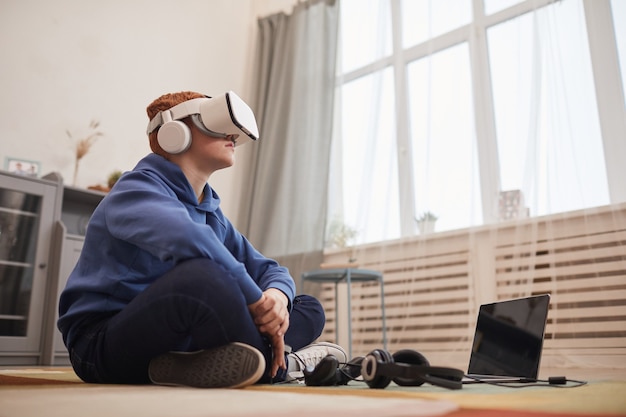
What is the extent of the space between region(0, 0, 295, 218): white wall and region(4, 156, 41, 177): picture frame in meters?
0.03

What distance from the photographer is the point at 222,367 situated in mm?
995

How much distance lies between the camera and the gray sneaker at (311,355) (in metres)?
1.29

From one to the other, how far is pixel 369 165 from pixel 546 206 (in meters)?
1.11

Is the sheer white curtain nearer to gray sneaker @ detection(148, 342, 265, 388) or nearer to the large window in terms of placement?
the large window

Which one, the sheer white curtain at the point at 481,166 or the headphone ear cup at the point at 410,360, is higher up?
the sheer white curtain at the point at 481,166

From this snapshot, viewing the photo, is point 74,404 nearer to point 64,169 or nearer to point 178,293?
point 178,293

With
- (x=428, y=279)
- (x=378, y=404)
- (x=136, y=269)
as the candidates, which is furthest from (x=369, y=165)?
(x=378, y=404)

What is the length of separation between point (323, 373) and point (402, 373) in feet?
0.61

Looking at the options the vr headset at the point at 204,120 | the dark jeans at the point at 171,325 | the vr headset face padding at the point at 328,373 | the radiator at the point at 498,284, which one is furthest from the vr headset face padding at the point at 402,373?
the radiator at the point at 498,284

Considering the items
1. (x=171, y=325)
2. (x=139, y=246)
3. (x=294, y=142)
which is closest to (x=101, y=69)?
(x=294, y=142)

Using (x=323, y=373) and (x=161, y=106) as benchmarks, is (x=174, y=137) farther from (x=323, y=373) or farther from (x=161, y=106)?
(x=323, y=373)

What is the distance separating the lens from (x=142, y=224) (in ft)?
3.44

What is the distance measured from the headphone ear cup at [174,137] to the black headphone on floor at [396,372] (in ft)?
1.92

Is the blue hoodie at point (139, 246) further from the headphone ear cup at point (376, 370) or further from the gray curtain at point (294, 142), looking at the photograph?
the gray curtain at point (294, 142)
